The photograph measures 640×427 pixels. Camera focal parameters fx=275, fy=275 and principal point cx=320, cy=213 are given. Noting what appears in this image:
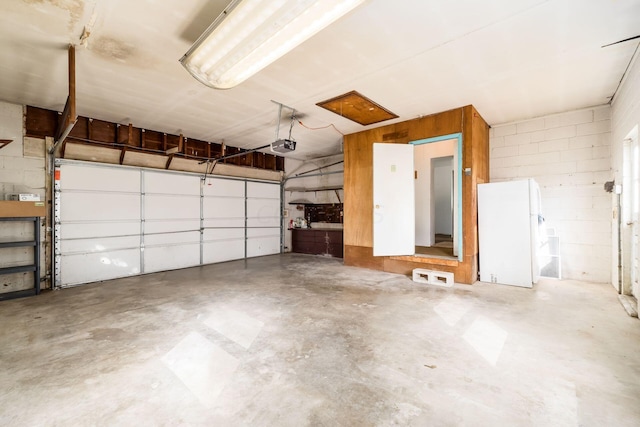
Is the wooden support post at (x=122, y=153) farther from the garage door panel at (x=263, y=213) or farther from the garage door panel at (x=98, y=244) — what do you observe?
the garage door panel at (x=263, y=213)

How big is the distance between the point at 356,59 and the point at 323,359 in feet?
10.3

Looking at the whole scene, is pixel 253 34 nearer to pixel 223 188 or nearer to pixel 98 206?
pixel 98 206

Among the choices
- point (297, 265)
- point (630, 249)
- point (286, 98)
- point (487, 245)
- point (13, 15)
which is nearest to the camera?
point (13, 15)

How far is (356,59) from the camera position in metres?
3.17

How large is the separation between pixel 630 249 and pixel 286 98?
17.3 feet

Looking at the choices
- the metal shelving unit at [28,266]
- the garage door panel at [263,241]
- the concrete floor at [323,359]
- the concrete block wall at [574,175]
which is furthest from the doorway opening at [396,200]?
the metal shelving unit at [28,266]

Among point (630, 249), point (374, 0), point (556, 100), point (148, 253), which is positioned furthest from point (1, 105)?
point (630, 249)

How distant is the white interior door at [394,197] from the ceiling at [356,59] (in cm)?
75

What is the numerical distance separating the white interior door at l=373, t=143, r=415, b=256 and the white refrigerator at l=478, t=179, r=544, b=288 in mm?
1184

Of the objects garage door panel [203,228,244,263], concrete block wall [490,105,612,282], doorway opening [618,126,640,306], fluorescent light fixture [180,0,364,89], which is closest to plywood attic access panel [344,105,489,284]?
concrete block wall [490,105,612,282]

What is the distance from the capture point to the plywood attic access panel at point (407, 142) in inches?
181

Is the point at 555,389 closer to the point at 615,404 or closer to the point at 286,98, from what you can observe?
the point at 615,404

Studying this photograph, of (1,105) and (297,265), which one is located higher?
(1,105)

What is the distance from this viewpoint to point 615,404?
1740 mm
